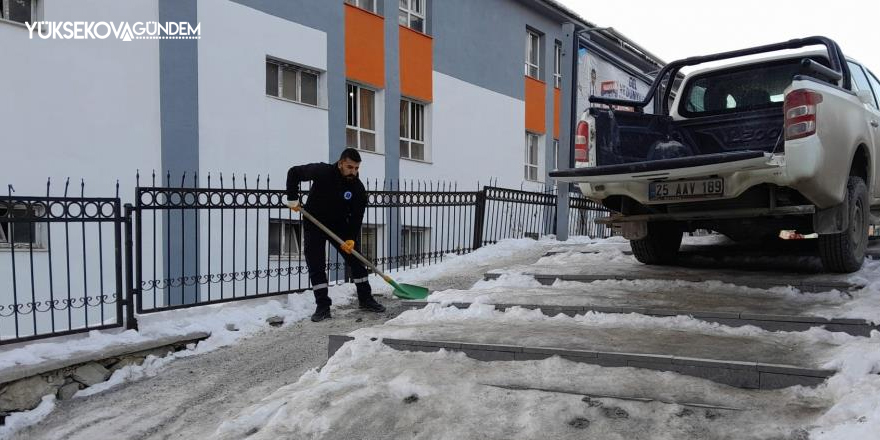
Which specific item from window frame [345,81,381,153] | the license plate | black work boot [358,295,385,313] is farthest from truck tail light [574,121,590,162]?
window frame [345,81,381,153]

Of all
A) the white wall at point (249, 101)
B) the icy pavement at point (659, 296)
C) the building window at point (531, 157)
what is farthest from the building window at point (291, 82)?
the building window at point (531, 157)

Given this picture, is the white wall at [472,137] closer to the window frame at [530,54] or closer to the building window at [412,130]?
the building window at [412,130]

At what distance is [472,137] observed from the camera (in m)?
15.9

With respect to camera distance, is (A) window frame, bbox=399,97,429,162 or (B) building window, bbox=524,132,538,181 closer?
(A) window frame, bbox=399,97,429,162

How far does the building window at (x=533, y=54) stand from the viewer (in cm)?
1827

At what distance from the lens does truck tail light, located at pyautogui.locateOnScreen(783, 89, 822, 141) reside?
14.6 feet

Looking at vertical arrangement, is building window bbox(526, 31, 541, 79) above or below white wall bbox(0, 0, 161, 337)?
above

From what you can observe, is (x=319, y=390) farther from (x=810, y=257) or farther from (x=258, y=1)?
(x=258, y=1)

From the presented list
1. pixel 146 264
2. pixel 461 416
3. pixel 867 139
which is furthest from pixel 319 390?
pixel 146 264

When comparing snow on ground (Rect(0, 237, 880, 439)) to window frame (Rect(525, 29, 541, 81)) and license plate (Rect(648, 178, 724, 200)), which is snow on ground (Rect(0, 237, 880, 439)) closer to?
license plate (Rect(648, 178, 724, 200))

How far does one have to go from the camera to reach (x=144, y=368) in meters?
5.13

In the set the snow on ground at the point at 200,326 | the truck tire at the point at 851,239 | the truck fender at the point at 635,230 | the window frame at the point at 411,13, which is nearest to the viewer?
the snow on ground at the point at 200,326

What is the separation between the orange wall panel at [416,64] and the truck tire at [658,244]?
8364 millimetres

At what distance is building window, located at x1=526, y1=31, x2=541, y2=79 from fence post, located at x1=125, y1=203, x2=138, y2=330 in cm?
1438
